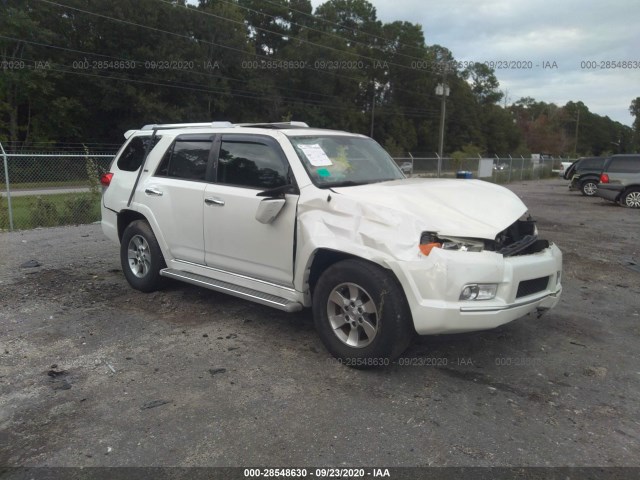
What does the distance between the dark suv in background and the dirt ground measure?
17.9 meters

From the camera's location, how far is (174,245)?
5.52 meters

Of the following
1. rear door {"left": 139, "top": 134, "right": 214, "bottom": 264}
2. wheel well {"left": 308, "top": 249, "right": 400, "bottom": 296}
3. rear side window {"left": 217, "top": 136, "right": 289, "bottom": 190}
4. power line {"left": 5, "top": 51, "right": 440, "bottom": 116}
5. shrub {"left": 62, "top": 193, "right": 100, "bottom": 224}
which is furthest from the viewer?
power line {"left": 5, "top": 51, "right": 440, "bottom": 116}

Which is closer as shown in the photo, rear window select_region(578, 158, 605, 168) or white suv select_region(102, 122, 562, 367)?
white suv select_region(102, 122, 562, 367)

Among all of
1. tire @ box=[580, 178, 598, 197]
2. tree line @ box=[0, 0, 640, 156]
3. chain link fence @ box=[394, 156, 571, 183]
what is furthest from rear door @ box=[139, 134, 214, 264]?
tire @ box=[580, 178, 598, 197]

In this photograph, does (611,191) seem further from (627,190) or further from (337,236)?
(337,236)

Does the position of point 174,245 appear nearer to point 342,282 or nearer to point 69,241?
point 342,282

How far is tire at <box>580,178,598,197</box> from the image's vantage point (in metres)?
21.8

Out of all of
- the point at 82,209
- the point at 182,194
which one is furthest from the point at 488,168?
the point at 182,194

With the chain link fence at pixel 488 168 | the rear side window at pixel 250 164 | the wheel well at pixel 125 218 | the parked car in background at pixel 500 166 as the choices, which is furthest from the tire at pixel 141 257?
the parked car in background at pixel 500 166

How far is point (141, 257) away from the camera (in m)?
6.05

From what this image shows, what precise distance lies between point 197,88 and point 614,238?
4040 cm

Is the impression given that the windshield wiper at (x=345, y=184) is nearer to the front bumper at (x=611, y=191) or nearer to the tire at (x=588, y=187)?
the front bumper at (x=611, y=191)

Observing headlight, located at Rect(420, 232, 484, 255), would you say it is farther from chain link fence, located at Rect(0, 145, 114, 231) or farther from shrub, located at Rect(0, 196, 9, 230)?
shrub, located at Rect(0, 196, 9, 230)

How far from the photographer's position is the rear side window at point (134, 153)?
20.0 ft
